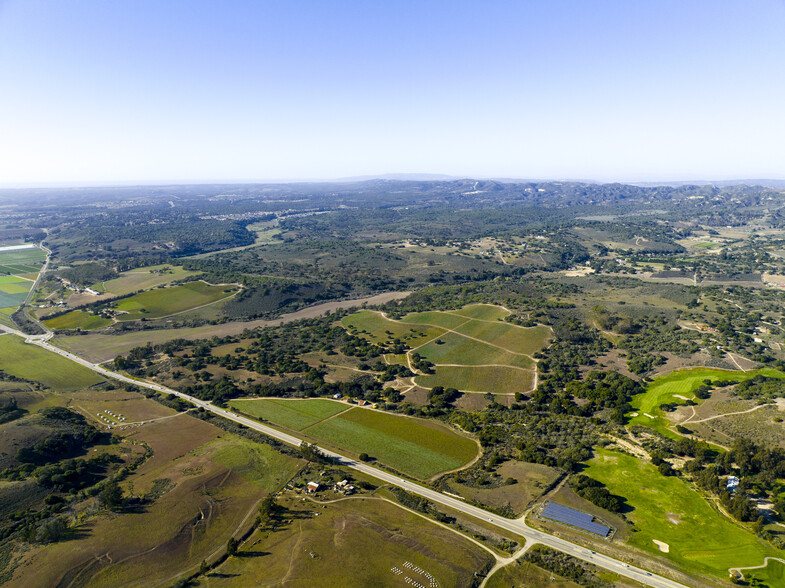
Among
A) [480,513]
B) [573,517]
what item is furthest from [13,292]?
[573,517]

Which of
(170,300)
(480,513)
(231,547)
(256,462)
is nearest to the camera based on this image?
(231,547)

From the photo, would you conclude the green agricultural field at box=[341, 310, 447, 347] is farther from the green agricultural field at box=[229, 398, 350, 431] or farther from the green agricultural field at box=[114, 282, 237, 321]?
the green agricultural field at box=[114, 282, 237, 321]

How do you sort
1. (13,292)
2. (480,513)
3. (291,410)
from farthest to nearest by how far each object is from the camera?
1. (13,292)
2. (291,410)
3. (480,513)

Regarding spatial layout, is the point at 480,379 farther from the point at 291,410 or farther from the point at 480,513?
the point at 480,513

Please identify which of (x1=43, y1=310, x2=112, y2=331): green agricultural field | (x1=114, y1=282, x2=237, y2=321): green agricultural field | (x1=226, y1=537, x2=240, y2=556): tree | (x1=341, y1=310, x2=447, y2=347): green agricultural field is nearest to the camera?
(x1=226, y1=537, x2=240, y2=556): tree

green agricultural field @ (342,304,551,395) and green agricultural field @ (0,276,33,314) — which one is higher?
green agricultural field @ (0,276,33,314)

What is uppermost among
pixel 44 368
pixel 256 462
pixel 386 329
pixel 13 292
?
pixel 13 292

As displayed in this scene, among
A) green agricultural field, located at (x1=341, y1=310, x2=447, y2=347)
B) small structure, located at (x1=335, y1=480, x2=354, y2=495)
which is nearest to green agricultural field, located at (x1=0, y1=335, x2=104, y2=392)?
green agricultural field, located at (x1=341, y1=310, x2=447, y2=347)
